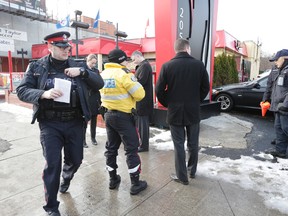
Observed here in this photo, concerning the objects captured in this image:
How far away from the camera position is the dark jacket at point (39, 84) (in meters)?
2.25

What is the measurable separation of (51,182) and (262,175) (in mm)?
2877

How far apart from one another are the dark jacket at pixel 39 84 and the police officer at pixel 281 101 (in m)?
3.11

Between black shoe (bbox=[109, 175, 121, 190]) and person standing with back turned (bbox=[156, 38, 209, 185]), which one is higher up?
person standing with back turned (bbox=[156, 38, 209, 185])

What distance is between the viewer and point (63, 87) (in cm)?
225

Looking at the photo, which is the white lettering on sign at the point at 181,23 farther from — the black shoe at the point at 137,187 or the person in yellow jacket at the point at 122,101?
the black shoe at the point at 137,187

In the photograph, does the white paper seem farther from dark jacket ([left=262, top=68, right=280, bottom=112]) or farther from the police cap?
dark jacket ([left=262, top=68, right=280, bottom=112])

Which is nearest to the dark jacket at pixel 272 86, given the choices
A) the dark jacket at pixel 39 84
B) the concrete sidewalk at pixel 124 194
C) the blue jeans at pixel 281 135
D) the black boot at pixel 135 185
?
the blue jeans at pixel 281 135

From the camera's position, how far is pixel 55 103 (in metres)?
2.33

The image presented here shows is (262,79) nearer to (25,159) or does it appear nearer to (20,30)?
(25,159)

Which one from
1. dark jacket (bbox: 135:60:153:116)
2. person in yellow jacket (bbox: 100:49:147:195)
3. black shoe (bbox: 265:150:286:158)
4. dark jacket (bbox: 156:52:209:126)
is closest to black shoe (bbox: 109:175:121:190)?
person in yellow jacket (bbox: 100:49:147:195)

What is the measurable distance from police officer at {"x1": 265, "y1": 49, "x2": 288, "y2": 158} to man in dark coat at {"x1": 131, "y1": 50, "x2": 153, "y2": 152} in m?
2.20

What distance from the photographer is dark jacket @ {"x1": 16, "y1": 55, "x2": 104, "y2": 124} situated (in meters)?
2.25

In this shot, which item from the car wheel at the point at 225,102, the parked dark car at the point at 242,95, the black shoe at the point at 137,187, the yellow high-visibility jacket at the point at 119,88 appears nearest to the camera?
the yellow high-visibility jacket at the point at 119,88

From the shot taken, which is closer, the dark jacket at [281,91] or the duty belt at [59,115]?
the duty belt at [59,115]
